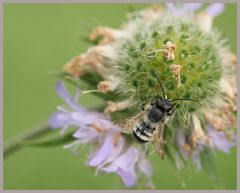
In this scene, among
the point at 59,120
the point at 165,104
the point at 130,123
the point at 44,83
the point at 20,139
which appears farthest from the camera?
the point at 44,83

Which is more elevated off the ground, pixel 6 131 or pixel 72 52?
pixel 72 52

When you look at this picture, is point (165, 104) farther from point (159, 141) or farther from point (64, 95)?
point (64, 95)

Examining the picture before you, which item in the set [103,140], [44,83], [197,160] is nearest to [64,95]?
[103,140]

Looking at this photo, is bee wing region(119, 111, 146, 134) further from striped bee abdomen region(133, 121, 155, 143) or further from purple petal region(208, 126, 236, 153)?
purple petal region(208, 126, 236, 153)

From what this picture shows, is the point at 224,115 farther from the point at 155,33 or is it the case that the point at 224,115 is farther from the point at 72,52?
the point at 72,52

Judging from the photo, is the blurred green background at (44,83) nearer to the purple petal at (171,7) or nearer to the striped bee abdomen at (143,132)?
the purple petal at (171,7)

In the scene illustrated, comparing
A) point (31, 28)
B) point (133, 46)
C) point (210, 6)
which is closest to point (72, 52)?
point (31, 28)
